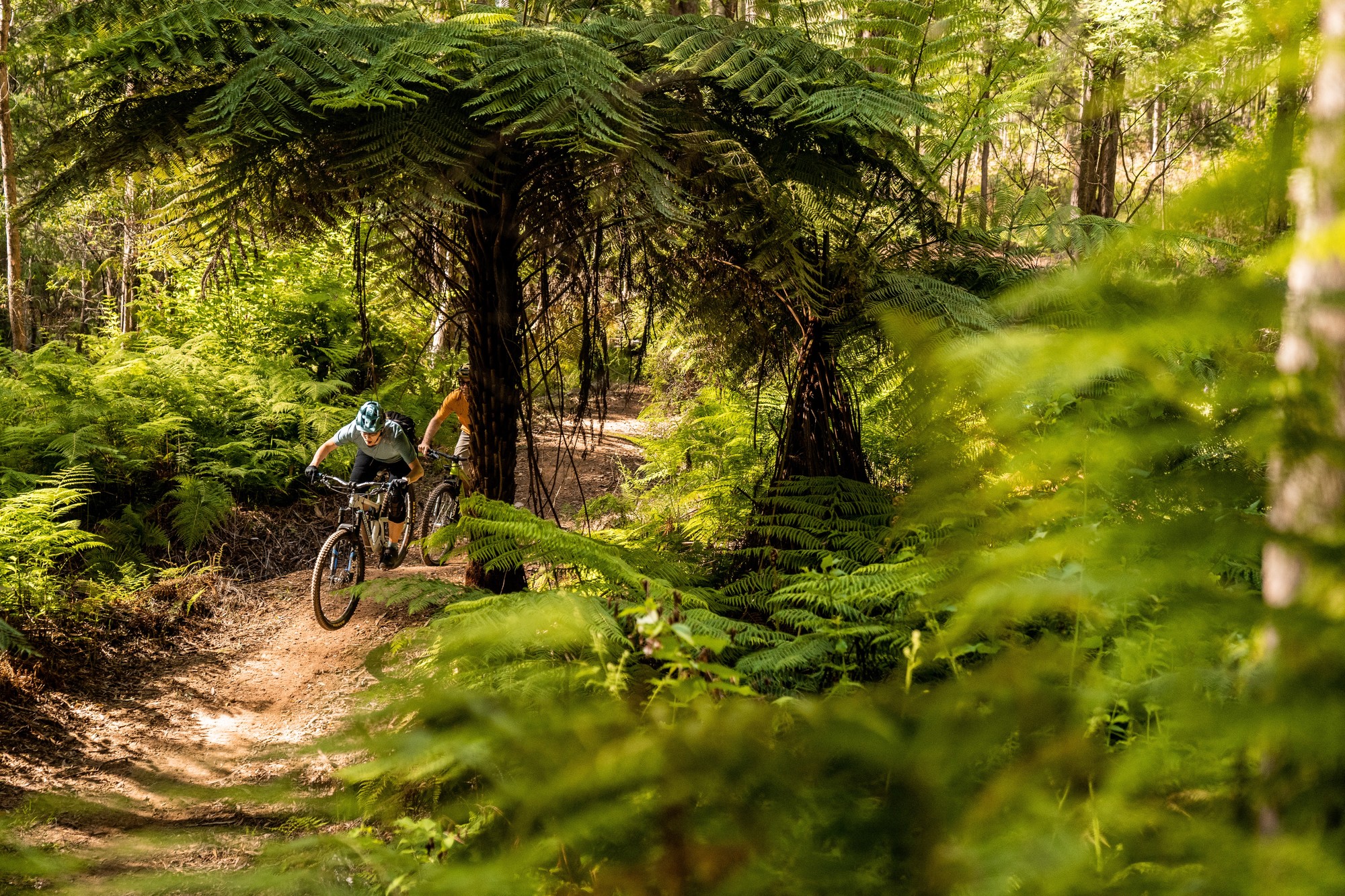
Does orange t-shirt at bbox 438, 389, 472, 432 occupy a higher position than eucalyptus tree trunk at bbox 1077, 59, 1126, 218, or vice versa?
eucalyptus tree trunk at bbox 1077, 59, 1126, 218

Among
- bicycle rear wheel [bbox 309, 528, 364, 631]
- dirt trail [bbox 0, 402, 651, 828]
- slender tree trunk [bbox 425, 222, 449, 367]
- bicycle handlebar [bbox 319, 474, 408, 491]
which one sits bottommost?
dirt trail [bbox 0, 402, 651, 828]

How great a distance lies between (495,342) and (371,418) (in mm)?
2117

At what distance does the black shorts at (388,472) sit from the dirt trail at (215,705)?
2.00 ft

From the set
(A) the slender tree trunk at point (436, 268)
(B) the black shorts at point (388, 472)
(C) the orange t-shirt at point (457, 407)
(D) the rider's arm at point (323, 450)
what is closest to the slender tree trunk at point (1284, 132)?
(A) the slender tree trunk at point (436, 268)

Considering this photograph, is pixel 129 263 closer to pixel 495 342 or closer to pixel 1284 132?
pixel 495 342

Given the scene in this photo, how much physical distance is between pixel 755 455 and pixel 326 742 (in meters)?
5.77

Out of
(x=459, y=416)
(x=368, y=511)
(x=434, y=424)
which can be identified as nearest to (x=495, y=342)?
(x=368, y=511)

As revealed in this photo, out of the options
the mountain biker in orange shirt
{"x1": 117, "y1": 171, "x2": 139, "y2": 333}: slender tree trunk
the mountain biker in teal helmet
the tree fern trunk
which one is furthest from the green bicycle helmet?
{"x1": 117, "y1": 171, "x2": 139, "y2": 333}: slender tree trunk

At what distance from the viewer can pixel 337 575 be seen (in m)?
6.39

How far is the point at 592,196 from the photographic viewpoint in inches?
137

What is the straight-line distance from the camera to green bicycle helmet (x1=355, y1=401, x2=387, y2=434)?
21.2 feet

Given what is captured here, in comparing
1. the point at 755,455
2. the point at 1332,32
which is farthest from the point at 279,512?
the point at 1332,32

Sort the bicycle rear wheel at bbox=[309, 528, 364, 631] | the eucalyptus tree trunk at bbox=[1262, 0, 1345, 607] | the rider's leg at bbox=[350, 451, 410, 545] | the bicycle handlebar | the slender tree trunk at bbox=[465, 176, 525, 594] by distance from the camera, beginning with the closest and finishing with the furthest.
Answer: the eucalyptus tree trunk at bbox=[1262, 0, 1345, 607] < the slender tree trunk at bbox=[465, 176, 525, 594] < the bicycle rear wheel at bbox=[309, 528, 364, 631] < the bicycle handlebar < the rider's leg at bbox=[350, 451, 410, 545]

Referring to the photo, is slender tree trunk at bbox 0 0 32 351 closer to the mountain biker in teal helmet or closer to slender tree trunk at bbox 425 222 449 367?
the mountain biker in teal helmet
